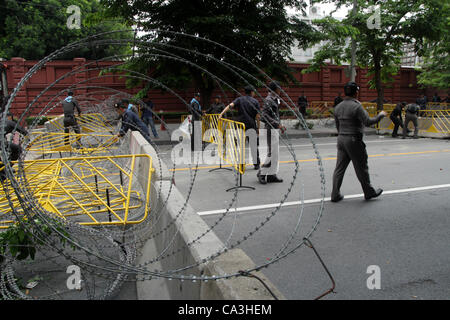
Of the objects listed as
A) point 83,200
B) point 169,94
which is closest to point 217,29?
point 169,94

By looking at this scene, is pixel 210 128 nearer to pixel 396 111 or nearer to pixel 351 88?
pixel 351 88

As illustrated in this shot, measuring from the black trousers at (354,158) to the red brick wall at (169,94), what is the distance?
49.8ft

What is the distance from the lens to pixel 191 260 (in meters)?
2.93

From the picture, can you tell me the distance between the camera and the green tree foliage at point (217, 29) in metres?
16.2

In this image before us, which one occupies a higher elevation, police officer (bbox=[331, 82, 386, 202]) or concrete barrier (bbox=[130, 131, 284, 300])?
police officer (bbox=[331, 82, 386, 202])

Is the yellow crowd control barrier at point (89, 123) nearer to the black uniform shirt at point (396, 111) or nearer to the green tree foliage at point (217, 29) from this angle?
the green tree foliage at point (217, 29)

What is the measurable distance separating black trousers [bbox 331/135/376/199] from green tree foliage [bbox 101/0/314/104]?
33.5 feet

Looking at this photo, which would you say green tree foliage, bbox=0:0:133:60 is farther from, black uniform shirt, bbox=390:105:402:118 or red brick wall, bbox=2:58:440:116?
black uniform shirt, bbox=390:105:402:118

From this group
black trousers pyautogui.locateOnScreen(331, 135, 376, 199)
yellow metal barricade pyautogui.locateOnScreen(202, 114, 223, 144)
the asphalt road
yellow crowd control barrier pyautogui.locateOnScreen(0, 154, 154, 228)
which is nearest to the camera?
the asphalt road

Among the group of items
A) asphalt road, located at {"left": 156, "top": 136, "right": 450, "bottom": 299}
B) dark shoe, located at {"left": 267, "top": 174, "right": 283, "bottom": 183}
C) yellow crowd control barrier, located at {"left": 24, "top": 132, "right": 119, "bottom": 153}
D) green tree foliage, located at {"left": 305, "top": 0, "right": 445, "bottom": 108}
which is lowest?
asphalt road, located at {"left": 156, "top": 136, "right": 450, "bottom": 299}

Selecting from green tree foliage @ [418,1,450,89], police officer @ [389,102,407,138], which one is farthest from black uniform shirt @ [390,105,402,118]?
green tree foliage @ [418,1,450,89]

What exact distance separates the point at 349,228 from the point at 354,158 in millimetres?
1522

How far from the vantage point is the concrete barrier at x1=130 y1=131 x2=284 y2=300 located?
2355 millimetres
